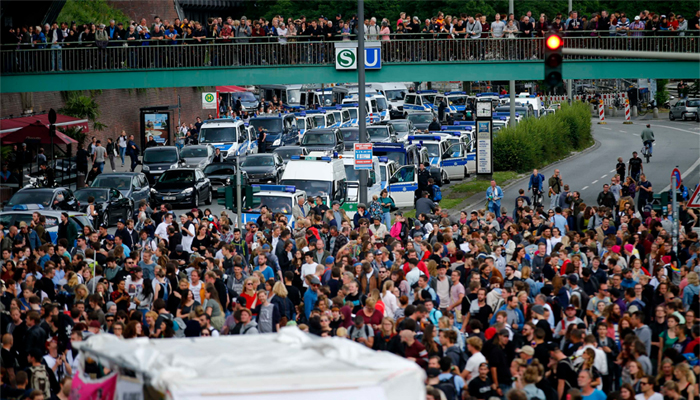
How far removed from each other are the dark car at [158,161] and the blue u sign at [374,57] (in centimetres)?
961

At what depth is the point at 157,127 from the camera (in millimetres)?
47625

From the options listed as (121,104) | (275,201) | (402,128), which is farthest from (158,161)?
(121,104)

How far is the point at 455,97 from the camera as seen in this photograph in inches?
2400

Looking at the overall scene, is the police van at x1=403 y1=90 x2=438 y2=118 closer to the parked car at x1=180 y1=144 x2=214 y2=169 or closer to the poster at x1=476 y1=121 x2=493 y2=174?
the poster at x1=476 y1=121 x2=493 y2=174

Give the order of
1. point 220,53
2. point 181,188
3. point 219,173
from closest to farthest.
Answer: point 181,188, point 220,53, point 219,173

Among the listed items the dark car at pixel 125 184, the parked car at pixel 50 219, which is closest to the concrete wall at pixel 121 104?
the dark car at pixel 125 184

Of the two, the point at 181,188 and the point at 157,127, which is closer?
the point at 181,188

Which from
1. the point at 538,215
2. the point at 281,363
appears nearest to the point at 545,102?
the point at 538,215

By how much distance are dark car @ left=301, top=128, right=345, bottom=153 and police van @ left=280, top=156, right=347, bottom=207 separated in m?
10.2

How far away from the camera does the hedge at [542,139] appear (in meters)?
41.2

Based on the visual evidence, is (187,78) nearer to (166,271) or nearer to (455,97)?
(166,271)

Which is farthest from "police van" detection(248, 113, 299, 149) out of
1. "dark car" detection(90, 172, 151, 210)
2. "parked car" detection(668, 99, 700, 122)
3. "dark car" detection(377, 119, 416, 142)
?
"parked car" detection(668, 99, 700, 122)

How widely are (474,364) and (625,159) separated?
123ft

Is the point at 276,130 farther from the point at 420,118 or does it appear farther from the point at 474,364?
the point at 474,364
